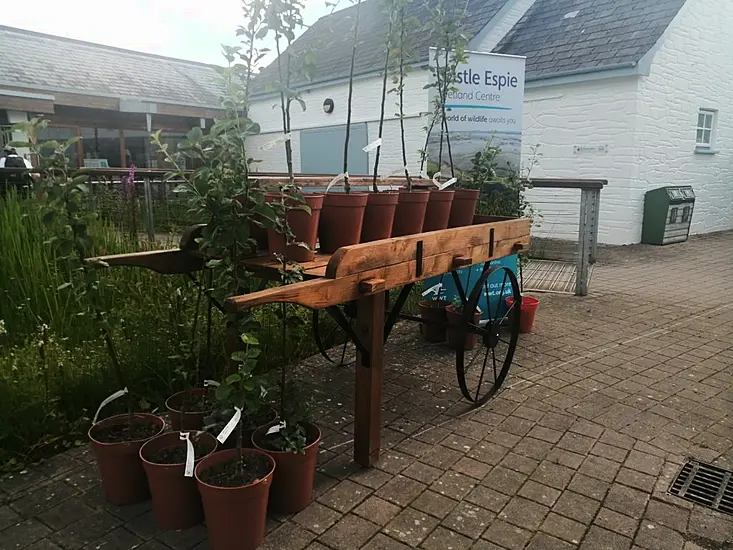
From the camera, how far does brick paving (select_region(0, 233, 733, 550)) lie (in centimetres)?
221

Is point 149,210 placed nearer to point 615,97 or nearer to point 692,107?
point 615,97

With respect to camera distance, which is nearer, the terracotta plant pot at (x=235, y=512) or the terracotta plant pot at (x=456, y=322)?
the terracotta plant pot at (x=235, y=512)

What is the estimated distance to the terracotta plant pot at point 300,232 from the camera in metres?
2.48

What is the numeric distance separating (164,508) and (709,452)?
2501 mm

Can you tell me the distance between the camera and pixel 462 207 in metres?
3.38

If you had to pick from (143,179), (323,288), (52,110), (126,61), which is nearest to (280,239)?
(323,288)

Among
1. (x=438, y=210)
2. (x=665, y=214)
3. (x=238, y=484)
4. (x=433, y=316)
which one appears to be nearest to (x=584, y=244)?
(x=433, y=316)

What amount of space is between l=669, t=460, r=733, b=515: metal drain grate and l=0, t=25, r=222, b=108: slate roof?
41.8 feet

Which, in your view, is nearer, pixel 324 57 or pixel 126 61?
pixel 324 57

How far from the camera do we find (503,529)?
2260 millimetres

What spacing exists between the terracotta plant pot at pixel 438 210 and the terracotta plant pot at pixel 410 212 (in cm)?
12

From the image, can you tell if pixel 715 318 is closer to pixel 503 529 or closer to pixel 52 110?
pixel 503 529

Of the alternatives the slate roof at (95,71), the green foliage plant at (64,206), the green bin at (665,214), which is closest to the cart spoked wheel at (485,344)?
the green foliage plant at (64,206)

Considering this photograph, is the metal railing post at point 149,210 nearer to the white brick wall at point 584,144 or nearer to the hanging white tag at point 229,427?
the hanging white tag at point 229,427
